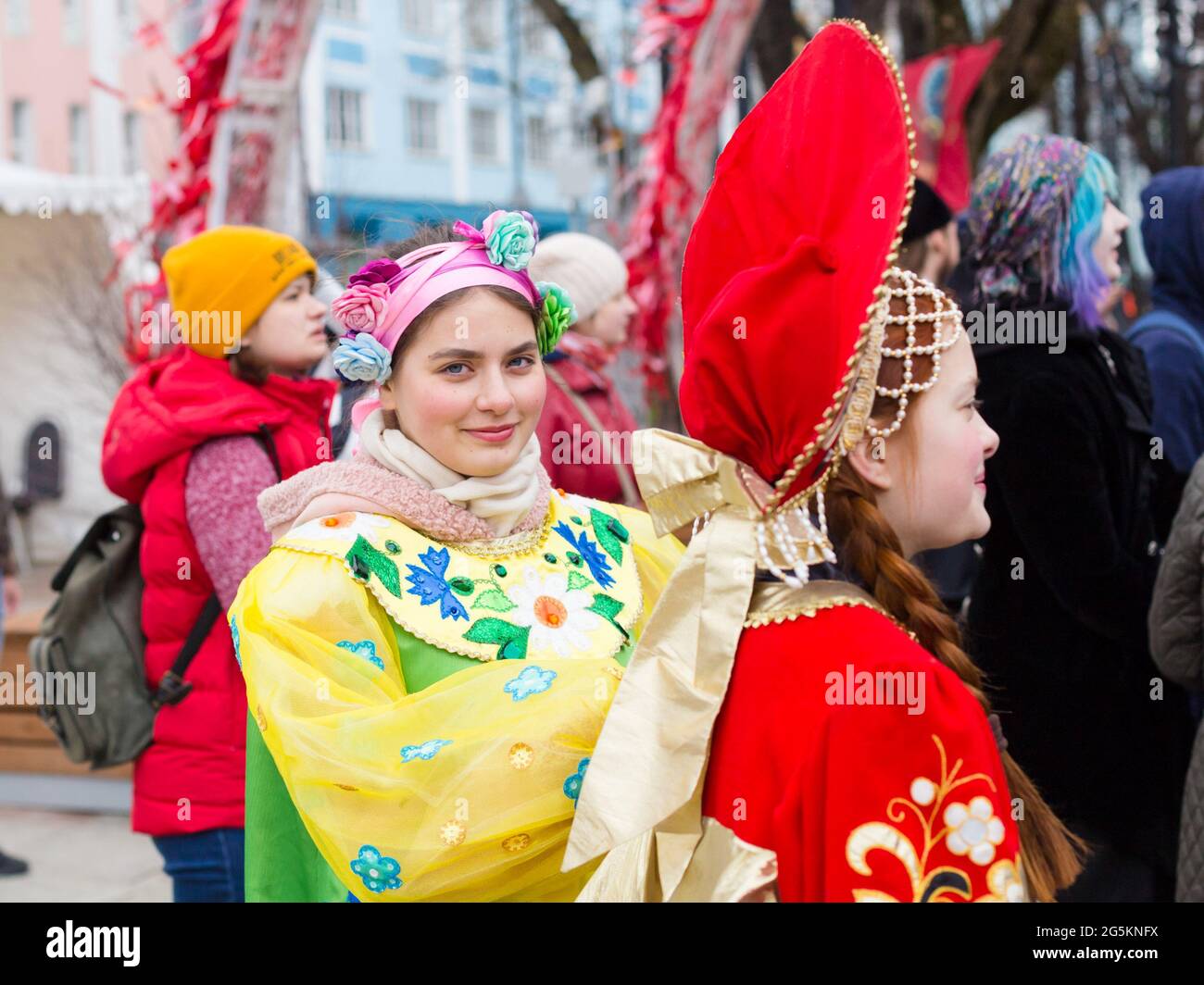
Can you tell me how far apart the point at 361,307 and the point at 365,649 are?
2.01 ft

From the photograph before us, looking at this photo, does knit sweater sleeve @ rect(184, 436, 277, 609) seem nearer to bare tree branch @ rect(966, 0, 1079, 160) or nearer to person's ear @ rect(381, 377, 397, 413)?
person's ear @ rect(381, 377, 397, 413)

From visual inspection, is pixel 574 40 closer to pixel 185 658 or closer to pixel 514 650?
pixel 185 658

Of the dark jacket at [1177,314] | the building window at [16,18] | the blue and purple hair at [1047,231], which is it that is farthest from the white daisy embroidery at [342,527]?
the building window at [16,18]

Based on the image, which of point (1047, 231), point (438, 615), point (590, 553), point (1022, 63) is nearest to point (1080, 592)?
point (1047, 231)

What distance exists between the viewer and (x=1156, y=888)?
3.53m

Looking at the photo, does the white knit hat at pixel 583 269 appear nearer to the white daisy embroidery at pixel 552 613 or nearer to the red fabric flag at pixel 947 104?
the white daisy embroidery at pixel 552 613

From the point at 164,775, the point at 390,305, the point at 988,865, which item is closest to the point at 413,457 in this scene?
the point at 390,305

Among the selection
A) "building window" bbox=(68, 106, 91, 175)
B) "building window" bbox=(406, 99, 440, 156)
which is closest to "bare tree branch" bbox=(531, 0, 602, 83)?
"building window" bbox=(68, 106, 91, 175)

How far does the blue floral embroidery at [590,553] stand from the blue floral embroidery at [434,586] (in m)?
0.28

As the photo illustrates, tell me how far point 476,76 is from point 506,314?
97.6ft

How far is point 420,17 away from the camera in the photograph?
116 feet

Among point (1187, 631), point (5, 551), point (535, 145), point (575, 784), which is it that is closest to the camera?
point (575, 784)

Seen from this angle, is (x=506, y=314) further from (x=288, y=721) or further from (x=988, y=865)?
(x=988, y=865)

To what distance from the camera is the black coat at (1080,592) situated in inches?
132
